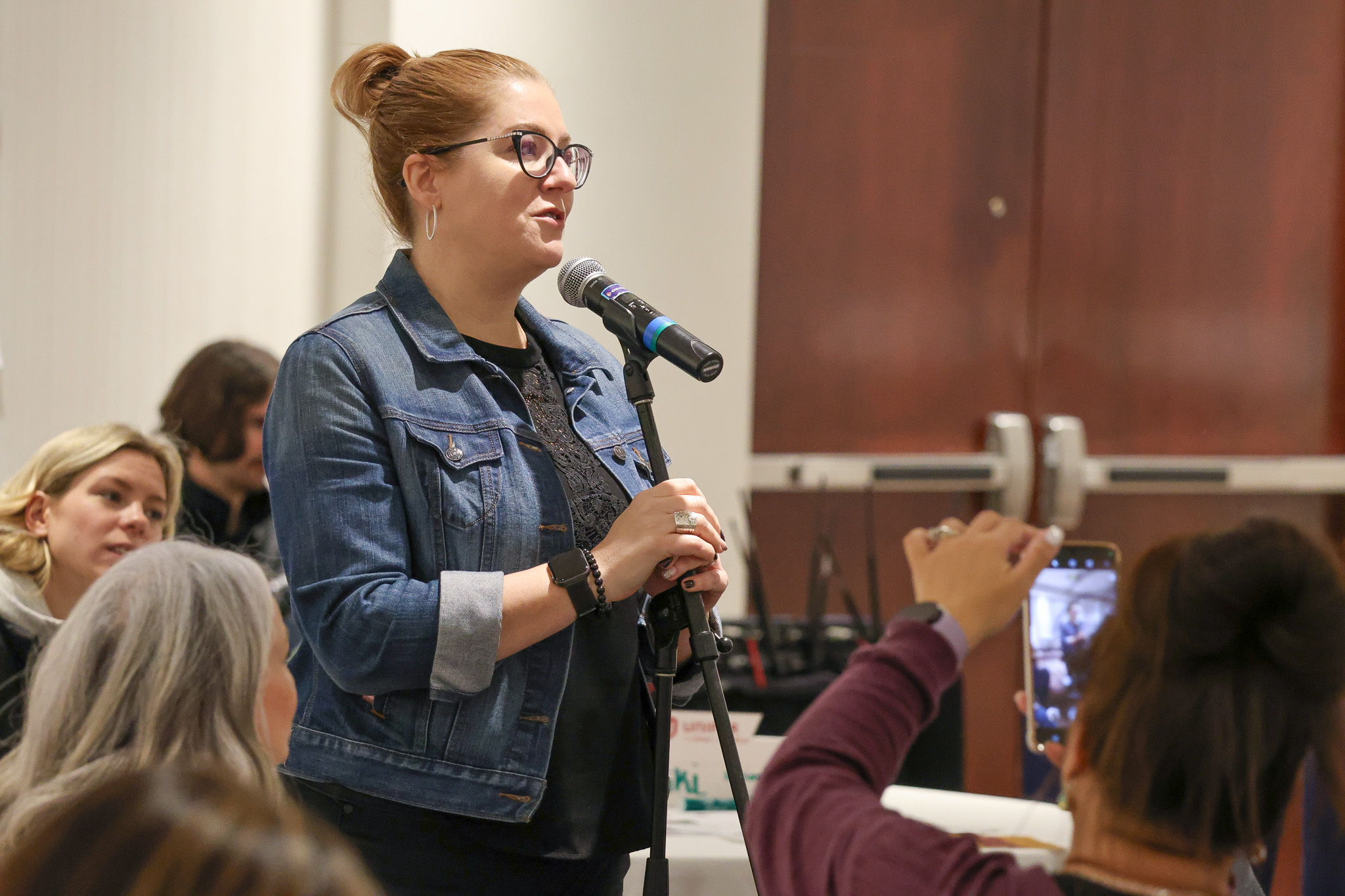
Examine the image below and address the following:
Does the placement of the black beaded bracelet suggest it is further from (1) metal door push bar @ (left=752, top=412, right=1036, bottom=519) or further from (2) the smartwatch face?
(1) metal door push bar @ (left=752, top=412, right=1036, bottom=519)

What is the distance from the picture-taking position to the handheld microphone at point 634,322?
1115 mm

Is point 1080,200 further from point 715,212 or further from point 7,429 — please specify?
point 7,429

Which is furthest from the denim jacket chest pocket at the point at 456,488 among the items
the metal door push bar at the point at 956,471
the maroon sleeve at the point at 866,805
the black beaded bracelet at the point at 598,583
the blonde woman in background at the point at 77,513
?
the metal door push bar at the point at 956,471

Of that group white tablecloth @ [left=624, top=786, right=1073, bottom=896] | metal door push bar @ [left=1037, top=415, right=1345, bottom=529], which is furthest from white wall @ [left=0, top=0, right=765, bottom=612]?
white tablecloth @ [left=624, top=786, right=1073, bottom=896]

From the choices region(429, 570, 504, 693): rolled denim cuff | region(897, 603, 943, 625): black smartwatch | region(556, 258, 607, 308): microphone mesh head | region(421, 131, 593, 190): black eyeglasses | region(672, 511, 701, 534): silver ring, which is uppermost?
region(421, 131, 593, 190): black eyeglasses

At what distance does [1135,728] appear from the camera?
32.2 inches

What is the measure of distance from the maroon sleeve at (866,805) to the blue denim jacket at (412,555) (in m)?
0.38

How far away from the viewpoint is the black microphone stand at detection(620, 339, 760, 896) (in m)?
1.13

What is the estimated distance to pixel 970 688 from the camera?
341 centimetres

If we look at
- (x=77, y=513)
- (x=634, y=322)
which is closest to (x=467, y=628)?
(x=634, y=322)

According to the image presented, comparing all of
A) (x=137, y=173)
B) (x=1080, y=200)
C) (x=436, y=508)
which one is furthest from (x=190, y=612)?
(x=1080, y=200)

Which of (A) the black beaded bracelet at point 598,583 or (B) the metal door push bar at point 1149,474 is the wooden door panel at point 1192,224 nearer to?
(B) the metal door push bar at point 1149,474

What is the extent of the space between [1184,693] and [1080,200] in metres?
2.83

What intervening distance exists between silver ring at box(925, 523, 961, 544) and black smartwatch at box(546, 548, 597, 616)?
1.25 feet
